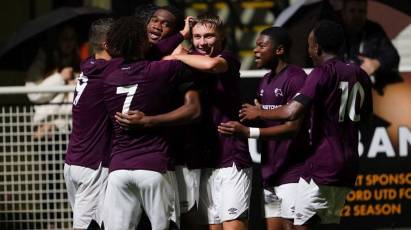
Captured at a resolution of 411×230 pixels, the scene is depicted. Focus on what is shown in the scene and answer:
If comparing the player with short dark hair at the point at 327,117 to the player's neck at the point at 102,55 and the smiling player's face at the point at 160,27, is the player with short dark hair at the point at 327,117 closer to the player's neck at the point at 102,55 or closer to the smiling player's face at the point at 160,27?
the smiling player's face at the point at 160,27

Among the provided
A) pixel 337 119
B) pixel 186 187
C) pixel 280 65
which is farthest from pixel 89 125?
pixel 337 119

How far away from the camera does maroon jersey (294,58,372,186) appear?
8.41 m

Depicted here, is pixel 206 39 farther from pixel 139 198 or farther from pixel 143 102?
pixel 139 198

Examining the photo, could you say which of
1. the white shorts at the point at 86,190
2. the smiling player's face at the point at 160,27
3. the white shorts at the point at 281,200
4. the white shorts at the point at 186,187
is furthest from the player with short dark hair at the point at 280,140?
the white shorts at the point at 86,190

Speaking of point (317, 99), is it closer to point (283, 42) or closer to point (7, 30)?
point (283, 42)

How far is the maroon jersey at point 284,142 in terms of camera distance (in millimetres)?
9094

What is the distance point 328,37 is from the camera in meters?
8.45

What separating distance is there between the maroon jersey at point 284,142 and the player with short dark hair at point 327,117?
368 millimetres

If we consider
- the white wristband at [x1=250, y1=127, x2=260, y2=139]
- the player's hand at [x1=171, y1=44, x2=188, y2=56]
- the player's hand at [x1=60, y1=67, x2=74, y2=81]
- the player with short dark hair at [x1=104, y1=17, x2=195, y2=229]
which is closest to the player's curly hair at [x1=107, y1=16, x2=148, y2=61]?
the player with short dark hair at [x1=104, y1=17, x2=195, y2=229]

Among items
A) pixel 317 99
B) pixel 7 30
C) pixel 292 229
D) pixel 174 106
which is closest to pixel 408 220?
pixel 292 229

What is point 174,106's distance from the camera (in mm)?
8086

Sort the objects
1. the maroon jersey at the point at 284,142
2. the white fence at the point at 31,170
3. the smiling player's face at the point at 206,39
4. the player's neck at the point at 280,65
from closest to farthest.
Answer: the smiling player's face at the point at 206,39 → the maroon jersey at the point at 284,142 → the player's neck at the point at 280,65 → the white fence at the point at 31,170

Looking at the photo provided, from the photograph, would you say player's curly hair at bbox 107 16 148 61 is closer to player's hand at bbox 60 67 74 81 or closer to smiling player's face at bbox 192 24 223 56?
smiling player's face at bbox 192 24 223 56

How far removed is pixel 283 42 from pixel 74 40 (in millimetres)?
3840
